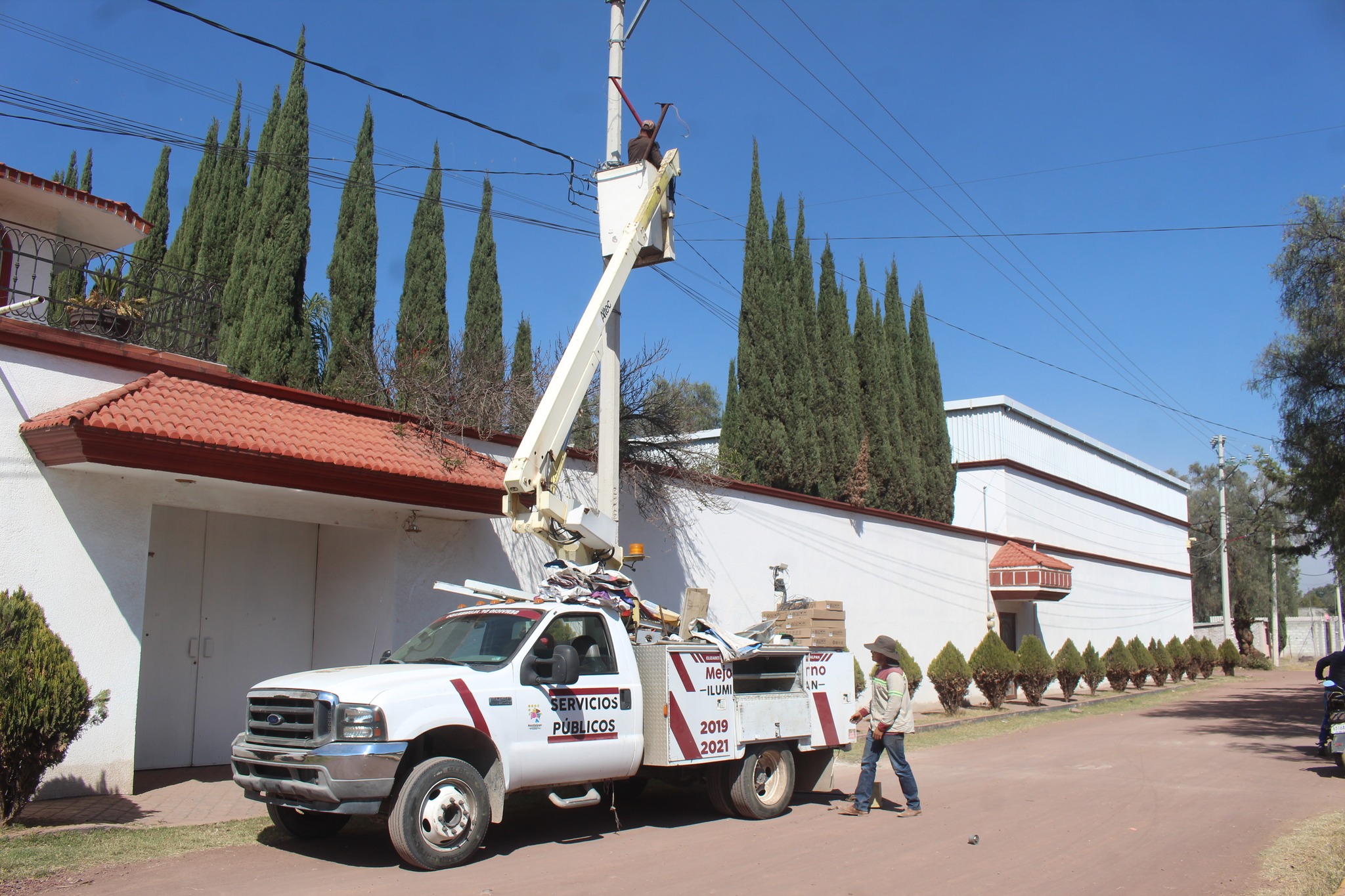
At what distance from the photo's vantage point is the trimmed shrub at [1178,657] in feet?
120

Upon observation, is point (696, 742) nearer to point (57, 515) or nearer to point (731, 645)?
point (731, 645)

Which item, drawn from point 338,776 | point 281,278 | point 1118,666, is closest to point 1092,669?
point 1118,666

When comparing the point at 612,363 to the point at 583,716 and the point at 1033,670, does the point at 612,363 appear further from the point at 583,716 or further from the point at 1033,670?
the point at 1033,670

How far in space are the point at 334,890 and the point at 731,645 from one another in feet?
14.9

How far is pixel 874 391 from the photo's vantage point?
27.9m

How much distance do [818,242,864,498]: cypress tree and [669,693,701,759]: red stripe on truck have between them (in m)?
16.2

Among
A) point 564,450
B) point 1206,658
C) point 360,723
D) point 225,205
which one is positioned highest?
point 225,205

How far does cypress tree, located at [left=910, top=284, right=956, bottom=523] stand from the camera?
29344mm

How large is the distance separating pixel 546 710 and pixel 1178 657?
3517 cm

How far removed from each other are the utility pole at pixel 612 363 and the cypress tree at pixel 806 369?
39.8 ft

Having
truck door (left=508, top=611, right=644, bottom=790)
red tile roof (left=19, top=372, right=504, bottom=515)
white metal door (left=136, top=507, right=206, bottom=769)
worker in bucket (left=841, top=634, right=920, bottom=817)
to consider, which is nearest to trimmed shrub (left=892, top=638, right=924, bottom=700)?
worker in bucket (left=841, top=634, right=920, bottom=817)

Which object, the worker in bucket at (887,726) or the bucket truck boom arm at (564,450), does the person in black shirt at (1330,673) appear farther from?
the bucket truck boom arm at (564,450)

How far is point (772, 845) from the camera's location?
8.77 m

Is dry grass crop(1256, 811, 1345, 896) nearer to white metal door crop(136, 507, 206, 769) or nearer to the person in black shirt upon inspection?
the person in black shirt
